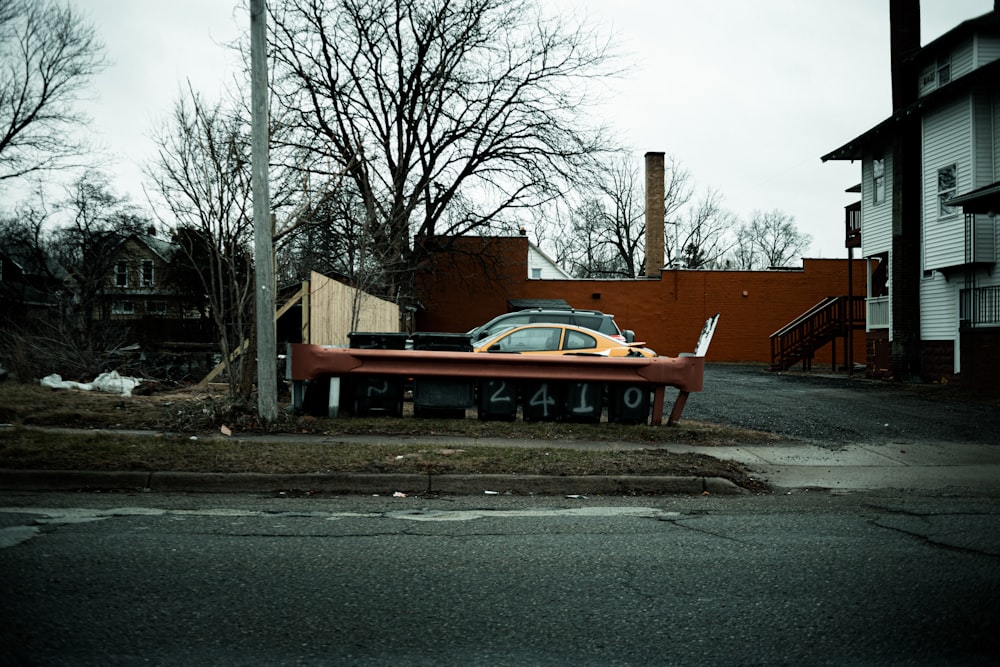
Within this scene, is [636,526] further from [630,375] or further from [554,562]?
[630,375]

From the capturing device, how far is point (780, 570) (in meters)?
4.63

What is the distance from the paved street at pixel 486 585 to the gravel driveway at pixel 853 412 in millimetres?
5508

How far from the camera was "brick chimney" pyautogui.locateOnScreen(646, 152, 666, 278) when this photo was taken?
39062 mm

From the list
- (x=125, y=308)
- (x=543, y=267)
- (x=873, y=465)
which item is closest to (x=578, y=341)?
(x=873, y=465)

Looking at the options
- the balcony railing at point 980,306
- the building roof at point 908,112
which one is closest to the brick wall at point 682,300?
the building roof at point 908,112

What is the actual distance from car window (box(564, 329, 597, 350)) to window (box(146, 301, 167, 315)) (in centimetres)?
2921

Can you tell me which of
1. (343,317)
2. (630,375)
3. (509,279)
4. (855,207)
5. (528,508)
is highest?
(855,207)

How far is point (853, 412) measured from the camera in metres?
14.3

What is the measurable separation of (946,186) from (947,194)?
0.33 meters

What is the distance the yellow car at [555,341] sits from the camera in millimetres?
13773

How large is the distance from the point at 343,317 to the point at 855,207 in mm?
26127

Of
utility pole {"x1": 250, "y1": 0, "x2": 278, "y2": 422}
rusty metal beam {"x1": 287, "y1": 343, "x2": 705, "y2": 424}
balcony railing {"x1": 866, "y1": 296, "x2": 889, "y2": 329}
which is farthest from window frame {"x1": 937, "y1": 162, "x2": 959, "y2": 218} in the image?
utility pole {"x1": 250, "y1": 0, "x2": 278, "y2": 422}

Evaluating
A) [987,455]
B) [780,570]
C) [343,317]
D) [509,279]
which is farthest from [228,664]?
[509,279]

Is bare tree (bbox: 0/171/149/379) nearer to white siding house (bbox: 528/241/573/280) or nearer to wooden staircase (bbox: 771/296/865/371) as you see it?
wooden staircase (bbox: 771/296/865/371)
